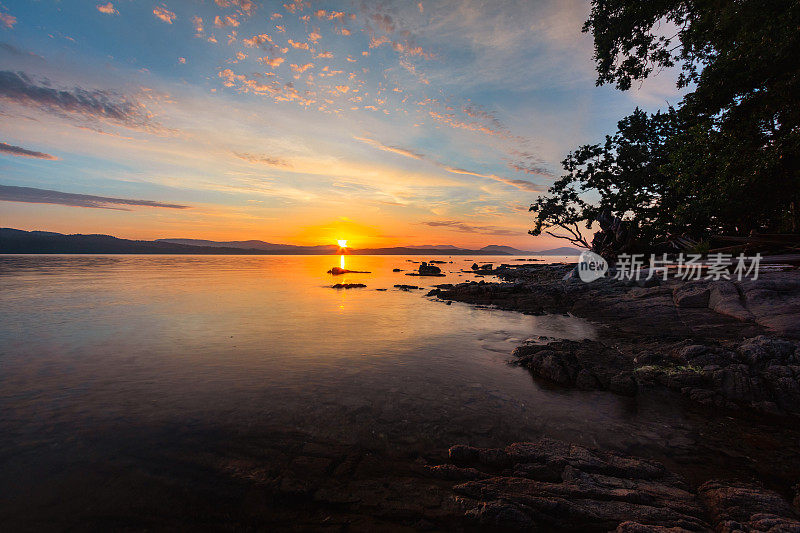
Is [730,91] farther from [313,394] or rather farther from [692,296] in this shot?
[313,394]

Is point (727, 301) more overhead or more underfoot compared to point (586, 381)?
more overhead

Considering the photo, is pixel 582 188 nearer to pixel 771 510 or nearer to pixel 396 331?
pixel 396 331

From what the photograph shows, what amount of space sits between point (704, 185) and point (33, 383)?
29.4m

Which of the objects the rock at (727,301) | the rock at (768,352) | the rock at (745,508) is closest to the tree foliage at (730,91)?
the rock at (727,301)

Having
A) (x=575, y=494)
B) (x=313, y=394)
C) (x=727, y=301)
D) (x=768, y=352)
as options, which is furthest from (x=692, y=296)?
(x=313, y=394)

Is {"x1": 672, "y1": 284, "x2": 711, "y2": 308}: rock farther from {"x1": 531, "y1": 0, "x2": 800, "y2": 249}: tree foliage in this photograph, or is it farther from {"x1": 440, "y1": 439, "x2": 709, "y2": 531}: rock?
{"x1": 440, "y1": 439, "x2": 709, "y2": 531}: rock

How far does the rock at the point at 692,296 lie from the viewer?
17156mm

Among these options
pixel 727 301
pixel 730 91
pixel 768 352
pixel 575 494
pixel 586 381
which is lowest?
pixel 586 381

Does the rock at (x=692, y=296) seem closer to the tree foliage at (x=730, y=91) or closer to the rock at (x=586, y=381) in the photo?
the tree foliage at (x=730, y=91)

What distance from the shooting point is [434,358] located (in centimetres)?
1325

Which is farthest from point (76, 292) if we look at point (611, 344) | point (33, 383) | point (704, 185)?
point (704, 185)

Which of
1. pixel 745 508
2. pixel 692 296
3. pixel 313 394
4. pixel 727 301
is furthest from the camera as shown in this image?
pixel 692 296

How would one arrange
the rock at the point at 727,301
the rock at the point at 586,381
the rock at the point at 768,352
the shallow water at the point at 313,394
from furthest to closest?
the rock at the point at 727,301
the rock at the point at 586,381
the rock at the point at 768,352
the shallow water at the point at 313,394

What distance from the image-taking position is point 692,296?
1750cm
